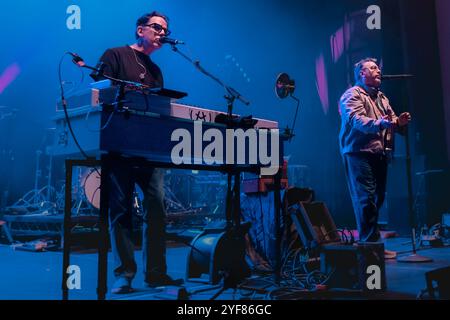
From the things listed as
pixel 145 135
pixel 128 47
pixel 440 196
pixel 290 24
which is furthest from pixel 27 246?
pixel 290 24

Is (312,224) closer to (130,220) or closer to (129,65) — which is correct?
(130,220)

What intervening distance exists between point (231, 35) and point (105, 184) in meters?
7.11

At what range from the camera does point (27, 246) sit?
4.86 metres

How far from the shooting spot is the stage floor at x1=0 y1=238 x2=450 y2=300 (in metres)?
2.35

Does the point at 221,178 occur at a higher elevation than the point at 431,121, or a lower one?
lower

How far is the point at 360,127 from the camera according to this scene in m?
3.09

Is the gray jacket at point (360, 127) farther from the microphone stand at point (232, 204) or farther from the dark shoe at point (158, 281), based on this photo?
the dark shoe at point (158, 281)

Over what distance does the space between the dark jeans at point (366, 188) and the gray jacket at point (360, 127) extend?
0.07 m

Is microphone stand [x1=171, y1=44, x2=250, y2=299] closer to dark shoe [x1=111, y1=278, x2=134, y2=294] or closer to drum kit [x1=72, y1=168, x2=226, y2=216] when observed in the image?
dark shoe [x1=111, y1=278, x2=134, y2=294]

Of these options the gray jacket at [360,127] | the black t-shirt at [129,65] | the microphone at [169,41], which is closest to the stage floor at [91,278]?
the gray jacket at [360,127]

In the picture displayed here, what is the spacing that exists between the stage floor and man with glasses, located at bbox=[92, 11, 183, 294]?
0.14 m

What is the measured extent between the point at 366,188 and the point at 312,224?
0.48 meters

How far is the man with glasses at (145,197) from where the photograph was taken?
2365 millimetres

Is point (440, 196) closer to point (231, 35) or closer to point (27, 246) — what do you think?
point (231, 35)
